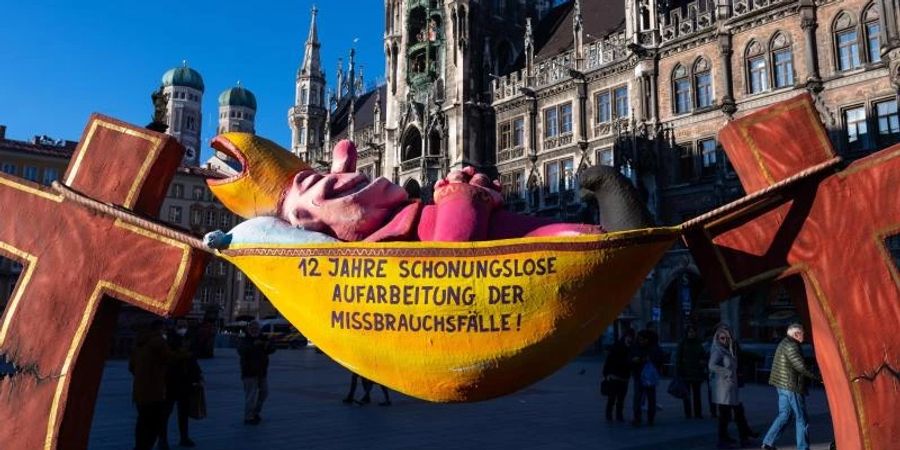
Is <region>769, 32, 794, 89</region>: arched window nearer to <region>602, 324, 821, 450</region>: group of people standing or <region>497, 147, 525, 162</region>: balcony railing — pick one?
<region>497, 147, 525, 162</region>: balcony railing

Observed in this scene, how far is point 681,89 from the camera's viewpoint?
2767cm

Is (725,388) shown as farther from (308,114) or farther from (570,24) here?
(308,114)

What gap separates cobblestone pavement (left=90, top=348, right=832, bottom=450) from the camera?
359 inches

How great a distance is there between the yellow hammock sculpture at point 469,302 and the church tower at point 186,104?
10610 cm

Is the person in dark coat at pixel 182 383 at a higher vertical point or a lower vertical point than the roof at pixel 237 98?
lower

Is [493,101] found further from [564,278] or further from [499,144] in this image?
[564,278]

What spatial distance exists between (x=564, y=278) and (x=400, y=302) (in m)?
0.76

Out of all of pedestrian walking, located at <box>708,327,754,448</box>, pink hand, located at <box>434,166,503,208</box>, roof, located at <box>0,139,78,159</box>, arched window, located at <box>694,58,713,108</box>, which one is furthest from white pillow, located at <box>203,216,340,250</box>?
roof, located at <box>0,139,78,159</box>

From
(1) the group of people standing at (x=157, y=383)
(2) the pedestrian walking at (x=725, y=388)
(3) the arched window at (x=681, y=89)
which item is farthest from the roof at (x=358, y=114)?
(2) the pedestrian walking at (x=725, y=388)

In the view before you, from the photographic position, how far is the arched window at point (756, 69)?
2509 cm

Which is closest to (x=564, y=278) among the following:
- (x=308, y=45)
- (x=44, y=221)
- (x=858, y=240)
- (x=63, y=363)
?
(x=858, y=240)

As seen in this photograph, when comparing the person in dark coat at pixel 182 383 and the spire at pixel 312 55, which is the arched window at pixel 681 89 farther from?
the spire at pixel 312 55

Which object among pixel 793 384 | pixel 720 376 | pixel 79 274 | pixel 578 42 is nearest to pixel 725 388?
pixel 720 376

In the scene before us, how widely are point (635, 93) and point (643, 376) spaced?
2038 centimetres
